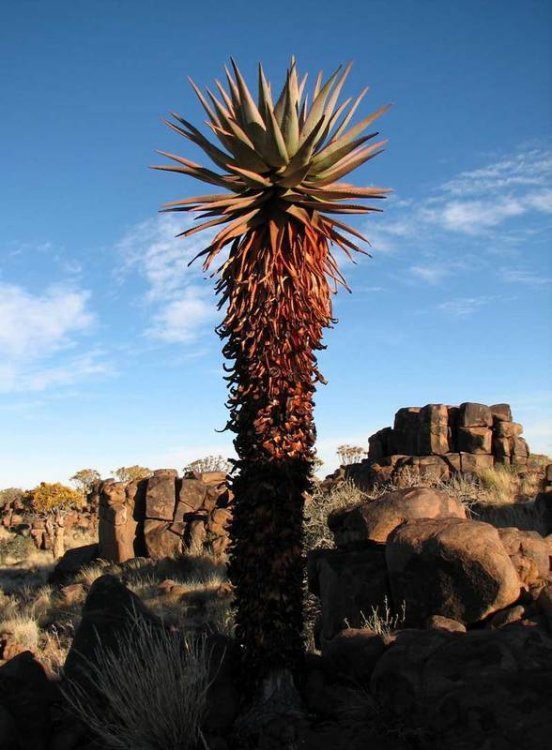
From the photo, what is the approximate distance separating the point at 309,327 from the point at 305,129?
6.43 feet

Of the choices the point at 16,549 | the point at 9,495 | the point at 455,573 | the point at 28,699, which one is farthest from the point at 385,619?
the point at 9,495

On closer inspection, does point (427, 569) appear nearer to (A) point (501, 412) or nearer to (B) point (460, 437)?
(B) point (460, 437)

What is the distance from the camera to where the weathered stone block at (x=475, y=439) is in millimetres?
26859

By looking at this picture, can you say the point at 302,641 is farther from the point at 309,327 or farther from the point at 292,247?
the point at 292,247

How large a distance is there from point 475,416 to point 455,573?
2142 cm

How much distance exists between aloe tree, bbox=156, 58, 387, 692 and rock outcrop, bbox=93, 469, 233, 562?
16269 millimetres

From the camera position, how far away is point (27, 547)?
30.2 metres

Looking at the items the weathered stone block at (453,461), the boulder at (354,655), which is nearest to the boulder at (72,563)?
the weathered stone block at (453,461)

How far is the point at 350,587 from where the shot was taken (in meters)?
8.26

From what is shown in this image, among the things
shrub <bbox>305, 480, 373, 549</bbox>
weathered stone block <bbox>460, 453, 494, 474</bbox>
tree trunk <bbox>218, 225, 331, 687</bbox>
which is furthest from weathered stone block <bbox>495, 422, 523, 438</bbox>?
tree trunk <bbox>218, 225, 331, 687</bbox>

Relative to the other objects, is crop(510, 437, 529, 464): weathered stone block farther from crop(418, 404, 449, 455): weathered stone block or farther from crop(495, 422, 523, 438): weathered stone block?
crop(418, 404, 449, 455): weathered stone block

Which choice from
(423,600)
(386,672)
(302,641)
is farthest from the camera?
(423,600)

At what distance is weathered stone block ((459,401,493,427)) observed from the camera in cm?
2759

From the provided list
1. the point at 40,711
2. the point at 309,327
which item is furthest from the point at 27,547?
the point at 309,327
